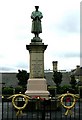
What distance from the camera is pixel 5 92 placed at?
165ft

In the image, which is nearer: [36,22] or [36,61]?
[36,61]

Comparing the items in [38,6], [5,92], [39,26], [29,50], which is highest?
[38,6]

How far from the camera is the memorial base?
79.8 feet

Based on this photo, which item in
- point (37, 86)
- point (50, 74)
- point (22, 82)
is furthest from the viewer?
point (50, 74)

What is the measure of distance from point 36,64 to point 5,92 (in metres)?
25.5

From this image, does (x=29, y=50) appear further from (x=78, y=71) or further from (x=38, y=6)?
(x=78, y=71)

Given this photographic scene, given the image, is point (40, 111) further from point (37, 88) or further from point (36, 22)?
point (36, 22)

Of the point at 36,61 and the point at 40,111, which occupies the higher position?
the point at 36,61

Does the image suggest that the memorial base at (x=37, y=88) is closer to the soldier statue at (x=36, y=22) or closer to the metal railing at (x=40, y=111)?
the metal railing at (x=40, y=111)

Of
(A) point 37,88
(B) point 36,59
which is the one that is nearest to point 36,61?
(B) point 36,59

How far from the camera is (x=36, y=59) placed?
2558 cm

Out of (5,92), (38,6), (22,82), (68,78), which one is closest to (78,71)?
(68,78)

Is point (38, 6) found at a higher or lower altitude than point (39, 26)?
higher

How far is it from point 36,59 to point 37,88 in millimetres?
2275
